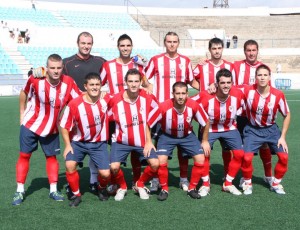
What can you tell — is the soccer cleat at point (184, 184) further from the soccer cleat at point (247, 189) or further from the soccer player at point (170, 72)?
the soccer cleat at point (247, 189)

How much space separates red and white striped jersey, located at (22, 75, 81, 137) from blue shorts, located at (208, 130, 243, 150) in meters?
1.66

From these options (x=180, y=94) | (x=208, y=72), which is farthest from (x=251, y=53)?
(x=180, y=94)

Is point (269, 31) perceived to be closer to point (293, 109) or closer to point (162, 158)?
point (293, 109)

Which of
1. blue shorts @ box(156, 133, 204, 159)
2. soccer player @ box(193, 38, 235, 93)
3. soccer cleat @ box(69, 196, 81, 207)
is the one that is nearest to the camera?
soccer cleat @ box(69, 196, 81, 207)

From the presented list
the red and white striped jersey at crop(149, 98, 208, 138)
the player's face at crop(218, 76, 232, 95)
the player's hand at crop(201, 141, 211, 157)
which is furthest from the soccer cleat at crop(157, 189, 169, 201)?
the player's face at crop(218, 76, 232, 95)

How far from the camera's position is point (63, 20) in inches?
1173

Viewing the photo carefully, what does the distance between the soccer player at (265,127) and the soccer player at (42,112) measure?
79.6 inches

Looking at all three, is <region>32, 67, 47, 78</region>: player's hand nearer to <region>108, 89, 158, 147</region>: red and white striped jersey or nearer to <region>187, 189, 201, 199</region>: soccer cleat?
<region>108, 89, 158, 147</region>: red and white striped jersey

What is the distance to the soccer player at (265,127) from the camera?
4.91 meters

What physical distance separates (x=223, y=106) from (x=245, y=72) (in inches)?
26.8

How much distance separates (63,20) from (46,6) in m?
2.11

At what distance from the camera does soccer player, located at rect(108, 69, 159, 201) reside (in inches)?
190

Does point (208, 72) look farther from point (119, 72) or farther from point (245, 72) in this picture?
point (119, 72)

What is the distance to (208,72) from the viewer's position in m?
5.41
